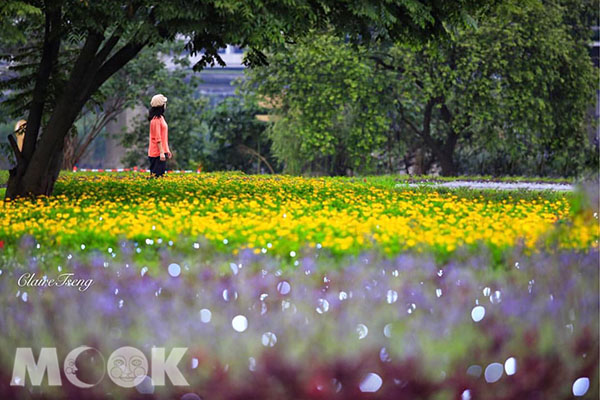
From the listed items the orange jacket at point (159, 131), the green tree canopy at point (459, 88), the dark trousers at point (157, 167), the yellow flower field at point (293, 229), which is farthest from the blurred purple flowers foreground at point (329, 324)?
the green tree canopy at point (459, 88)

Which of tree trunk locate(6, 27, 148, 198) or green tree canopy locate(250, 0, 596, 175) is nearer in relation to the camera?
tree trunk locate(6, 27, 148, 198)

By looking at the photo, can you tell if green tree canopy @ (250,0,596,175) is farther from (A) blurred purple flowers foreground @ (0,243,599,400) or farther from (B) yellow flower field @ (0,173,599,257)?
(A) blurred purple flowers foreground @ (0,243,599,400)

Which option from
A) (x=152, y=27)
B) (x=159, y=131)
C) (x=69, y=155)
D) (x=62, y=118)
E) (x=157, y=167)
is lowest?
(x=69, y=155)

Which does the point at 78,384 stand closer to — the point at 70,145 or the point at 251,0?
the point at 251,0

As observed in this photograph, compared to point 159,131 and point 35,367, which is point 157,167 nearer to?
point 159,131

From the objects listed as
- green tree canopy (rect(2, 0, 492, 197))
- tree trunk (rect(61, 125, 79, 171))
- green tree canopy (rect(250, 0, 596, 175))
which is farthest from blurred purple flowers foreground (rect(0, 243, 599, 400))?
tree trunk (rect(61, 125, 79, 171))

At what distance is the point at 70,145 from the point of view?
33.5m

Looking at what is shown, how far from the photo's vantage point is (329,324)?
443cm

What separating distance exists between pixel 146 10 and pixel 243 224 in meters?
4.71

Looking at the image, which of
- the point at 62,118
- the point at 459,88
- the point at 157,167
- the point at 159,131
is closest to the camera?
the point at 62,118

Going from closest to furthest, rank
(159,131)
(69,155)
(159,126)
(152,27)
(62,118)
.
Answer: (152,27), (62,118), (159,126), (159,131), (69,155)

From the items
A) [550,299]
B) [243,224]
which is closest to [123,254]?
[243,224]

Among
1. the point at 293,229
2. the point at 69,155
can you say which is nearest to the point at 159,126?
the point at 293,229

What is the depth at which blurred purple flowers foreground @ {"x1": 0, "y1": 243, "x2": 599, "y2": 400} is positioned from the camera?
4.23m
